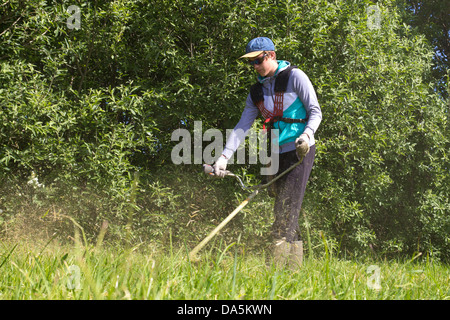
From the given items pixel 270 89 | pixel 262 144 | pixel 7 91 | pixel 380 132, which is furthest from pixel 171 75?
pixel 380 132

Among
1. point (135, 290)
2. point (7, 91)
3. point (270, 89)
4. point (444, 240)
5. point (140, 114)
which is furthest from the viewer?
point (444, 240)

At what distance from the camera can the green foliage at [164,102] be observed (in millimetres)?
5023

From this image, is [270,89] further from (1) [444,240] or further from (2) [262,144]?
(1) [444,240]

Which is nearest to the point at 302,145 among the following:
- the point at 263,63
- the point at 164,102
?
the point at 263,63

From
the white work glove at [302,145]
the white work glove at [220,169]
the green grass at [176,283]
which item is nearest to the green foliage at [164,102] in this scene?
the white work glove at [220,169]

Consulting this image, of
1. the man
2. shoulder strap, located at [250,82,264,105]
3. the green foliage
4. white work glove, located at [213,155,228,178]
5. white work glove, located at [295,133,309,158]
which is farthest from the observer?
the green foliage

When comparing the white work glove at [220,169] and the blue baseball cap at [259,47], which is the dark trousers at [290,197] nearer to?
the white work glove at [220,169]

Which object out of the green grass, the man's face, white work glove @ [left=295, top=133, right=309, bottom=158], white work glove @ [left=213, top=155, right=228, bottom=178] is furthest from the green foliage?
the green grass

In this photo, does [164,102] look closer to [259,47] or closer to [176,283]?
[259,47]

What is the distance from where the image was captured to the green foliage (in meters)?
5.02

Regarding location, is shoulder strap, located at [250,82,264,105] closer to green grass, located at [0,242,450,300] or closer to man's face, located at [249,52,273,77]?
man's face, located at [249,52,273,77]

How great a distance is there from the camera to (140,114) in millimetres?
5160

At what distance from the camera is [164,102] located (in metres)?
5.47
